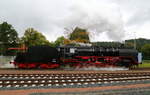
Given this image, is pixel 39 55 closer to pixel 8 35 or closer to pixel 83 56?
pixel 83 56

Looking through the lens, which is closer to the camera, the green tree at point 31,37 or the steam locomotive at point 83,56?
the steam locomotive at point 83,56

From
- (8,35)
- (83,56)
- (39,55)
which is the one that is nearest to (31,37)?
(8,35)

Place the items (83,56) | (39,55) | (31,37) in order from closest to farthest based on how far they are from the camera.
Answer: (39,55)
(83,56)
(31,37)

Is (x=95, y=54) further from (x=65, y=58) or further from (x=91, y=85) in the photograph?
(x=91, y=85)

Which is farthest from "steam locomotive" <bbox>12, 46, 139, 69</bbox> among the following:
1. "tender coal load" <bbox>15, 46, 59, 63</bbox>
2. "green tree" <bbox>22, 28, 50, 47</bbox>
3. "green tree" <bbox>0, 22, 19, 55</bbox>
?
"green tree" <bbox>22, 28, 50, 47</bbox>

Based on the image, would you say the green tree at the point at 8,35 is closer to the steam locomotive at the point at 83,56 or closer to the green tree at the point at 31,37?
the green tree at the point at 31,37

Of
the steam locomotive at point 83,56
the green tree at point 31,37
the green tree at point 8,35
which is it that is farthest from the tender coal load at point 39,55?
the green tree at point 31,37

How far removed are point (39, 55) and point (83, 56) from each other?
5362 millimetres

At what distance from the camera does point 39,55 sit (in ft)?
84.0

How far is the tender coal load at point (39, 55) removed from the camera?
2527 cm

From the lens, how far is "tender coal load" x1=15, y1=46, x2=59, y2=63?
2527 centimetres

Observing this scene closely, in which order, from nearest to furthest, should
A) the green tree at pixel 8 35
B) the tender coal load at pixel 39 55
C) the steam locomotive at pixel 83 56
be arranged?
1. the tender coal load at pixel 39 55
2. the steam locomotive at pixel 83 56
3. the green tree at pixel 8 35

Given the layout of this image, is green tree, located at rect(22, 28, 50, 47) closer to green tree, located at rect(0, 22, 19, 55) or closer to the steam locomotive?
green tree, located at rect(0, 22, 19, 55)

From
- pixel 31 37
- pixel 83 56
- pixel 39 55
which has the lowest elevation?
pixel 83 56
